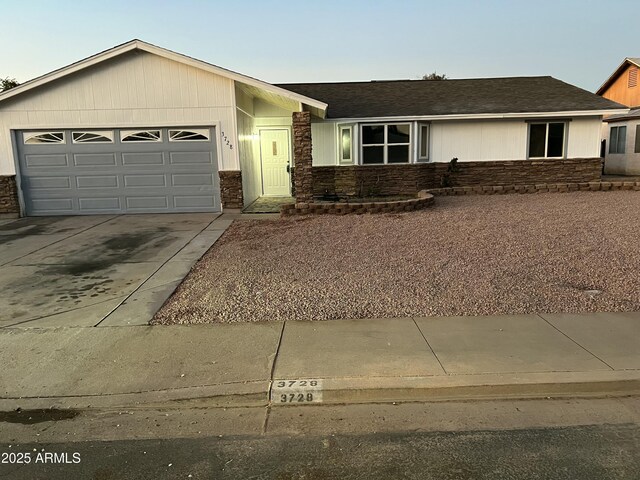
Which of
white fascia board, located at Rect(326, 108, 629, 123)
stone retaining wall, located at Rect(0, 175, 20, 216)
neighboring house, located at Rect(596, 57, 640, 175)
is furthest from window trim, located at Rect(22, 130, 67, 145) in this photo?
neighboring house, located at Rect(596, 57, 640, 175)

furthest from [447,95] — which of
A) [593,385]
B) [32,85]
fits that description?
[593,385]

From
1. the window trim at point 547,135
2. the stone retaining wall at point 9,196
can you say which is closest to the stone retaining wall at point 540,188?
the window trim at point 547,135

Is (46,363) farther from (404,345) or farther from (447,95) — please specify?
(447,95)

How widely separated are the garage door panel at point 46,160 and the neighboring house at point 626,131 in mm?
23114

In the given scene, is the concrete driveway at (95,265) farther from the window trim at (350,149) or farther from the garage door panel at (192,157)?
the window trim at (350,149)

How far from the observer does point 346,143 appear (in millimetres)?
17781

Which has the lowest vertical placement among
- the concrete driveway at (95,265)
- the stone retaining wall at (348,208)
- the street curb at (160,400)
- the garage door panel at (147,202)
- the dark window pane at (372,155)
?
the street curb at (160,400)

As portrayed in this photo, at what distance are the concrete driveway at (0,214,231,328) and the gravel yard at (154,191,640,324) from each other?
0.45m

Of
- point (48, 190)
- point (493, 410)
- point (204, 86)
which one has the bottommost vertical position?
point (493, 410)

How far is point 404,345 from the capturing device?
16.0 ft

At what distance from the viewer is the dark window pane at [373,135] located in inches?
691

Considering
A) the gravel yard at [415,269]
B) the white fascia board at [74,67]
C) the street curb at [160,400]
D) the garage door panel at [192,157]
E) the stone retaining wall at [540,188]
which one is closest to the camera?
the street curb at [160,400]

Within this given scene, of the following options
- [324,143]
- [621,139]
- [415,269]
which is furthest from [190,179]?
[621,139]

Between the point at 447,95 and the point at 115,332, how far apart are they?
17.2m
